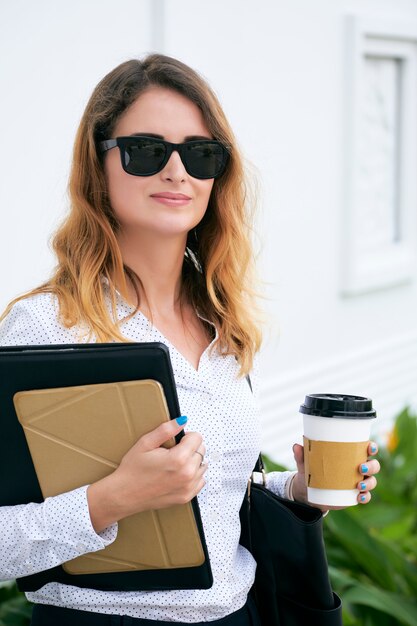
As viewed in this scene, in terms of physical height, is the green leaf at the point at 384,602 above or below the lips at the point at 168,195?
below

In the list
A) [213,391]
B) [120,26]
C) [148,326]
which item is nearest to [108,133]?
[148,326]

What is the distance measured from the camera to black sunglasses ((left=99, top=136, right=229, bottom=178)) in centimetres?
173

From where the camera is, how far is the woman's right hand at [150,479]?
148 cm

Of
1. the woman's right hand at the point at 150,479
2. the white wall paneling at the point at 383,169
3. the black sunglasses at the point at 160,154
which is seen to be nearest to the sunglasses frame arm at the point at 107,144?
the black sunglasses at the point at 160,154

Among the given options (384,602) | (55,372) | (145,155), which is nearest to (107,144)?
(145,155)

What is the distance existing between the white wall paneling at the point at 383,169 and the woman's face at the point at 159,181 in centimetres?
351

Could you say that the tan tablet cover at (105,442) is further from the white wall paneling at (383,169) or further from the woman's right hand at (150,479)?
the white wall paneling at (383,169)

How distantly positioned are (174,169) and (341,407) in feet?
1.69

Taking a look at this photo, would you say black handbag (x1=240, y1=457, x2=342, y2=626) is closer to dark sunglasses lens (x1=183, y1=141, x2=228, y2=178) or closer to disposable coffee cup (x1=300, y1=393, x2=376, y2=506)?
disposable coffee cup (x1=300, y1=393, x2=376, y2=506)

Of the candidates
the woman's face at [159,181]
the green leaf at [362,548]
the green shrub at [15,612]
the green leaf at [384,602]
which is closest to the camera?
the woman's face at [159,181]

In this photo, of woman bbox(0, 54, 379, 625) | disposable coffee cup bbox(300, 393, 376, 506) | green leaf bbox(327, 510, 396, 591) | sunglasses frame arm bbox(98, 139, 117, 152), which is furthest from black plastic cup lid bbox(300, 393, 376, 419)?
green leaf bbox(327, 510, 396, 591)

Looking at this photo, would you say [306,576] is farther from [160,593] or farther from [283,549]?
[160,593]

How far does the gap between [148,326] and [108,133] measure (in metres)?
0.37

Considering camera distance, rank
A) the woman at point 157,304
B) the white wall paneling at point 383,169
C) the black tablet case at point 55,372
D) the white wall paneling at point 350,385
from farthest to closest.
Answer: the white wall paneling at point 383,169 < the white wall paneling at point 350,385 < the woman at point 157,304 < the black tablet case at point 55,372
